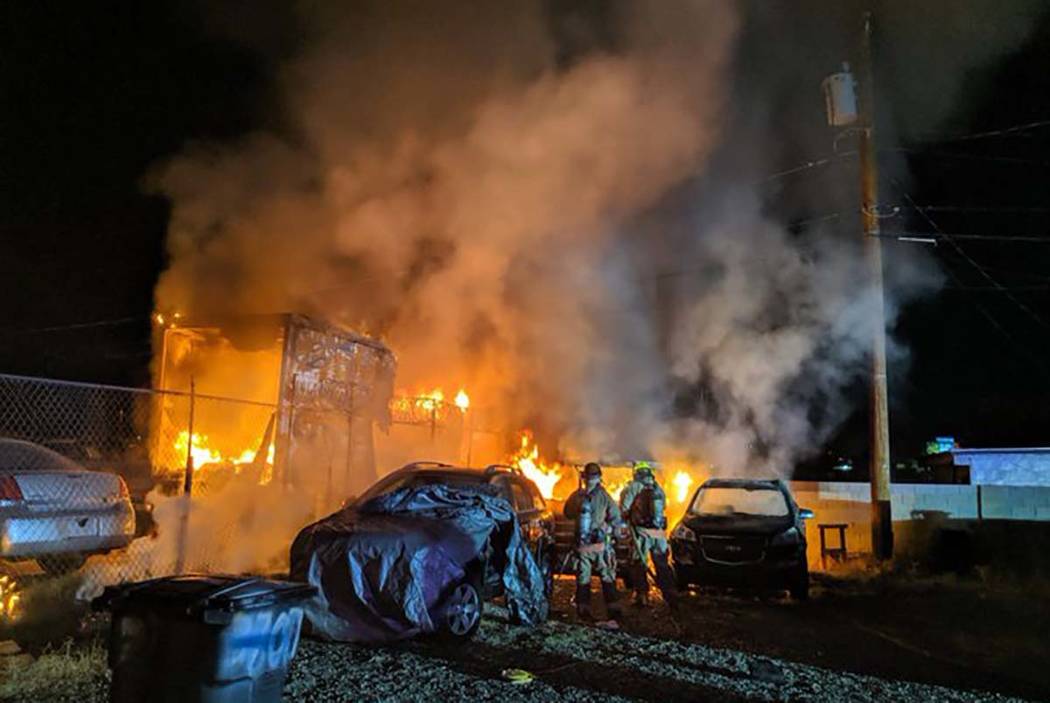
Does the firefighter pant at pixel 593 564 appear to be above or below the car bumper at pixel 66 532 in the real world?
below

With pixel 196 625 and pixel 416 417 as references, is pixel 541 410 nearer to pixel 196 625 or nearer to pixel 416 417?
pixel 416 417

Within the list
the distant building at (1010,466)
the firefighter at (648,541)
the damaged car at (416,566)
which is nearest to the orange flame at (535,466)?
the firefighter at (648,541)

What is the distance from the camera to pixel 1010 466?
15586mm

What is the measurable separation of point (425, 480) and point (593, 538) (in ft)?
6.22

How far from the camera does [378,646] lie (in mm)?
5500

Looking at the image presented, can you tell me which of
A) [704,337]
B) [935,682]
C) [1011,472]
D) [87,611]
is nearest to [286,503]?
[87,611]

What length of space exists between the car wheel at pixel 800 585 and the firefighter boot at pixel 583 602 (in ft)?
8.88

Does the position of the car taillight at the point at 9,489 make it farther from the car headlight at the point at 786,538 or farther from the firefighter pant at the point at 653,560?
the car headlight at the point at 786,538

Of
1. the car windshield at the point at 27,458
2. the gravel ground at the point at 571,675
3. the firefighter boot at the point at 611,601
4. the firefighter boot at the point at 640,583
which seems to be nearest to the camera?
the gravel ground at the point at 571,675

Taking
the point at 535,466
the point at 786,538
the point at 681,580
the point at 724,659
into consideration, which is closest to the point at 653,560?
the point at 681,580

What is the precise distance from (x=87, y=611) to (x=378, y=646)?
2589mm

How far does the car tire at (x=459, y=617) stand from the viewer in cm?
571

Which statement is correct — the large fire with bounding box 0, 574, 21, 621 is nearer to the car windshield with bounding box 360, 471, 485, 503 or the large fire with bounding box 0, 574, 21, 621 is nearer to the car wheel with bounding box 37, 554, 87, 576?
the car wheel with bounding box 37, 554, 87, 576

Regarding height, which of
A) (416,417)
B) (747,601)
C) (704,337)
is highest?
(704,337)
